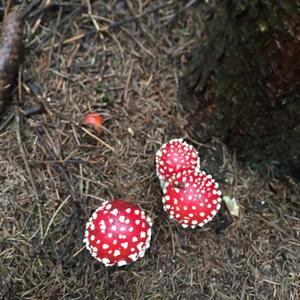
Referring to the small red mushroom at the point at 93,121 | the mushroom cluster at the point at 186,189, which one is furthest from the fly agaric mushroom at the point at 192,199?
the small red mushroom at the point at 93,121

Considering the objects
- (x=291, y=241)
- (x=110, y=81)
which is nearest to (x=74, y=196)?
(x=110, y=81)

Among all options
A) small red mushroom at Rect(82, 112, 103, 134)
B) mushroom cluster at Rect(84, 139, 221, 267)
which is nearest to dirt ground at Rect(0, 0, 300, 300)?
small red mushroom at Rect(82, 112, 103, 134)

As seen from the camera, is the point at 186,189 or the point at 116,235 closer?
the point at 116,235

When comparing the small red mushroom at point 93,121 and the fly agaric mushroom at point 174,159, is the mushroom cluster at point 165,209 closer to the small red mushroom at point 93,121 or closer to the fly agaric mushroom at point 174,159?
the fly agaric mushroom at point 174,159

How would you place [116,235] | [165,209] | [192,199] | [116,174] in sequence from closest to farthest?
1. [116,235]
2. [192,199]
3. [165,209]
4. [116,174]

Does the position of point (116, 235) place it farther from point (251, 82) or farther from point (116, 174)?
point (251, 82)

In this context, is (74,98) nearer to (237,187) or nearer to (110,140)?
(110,140)

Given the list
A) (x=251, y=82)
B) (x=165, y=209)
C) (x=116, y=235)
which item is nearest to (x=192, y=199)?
(x=165, y=209)
